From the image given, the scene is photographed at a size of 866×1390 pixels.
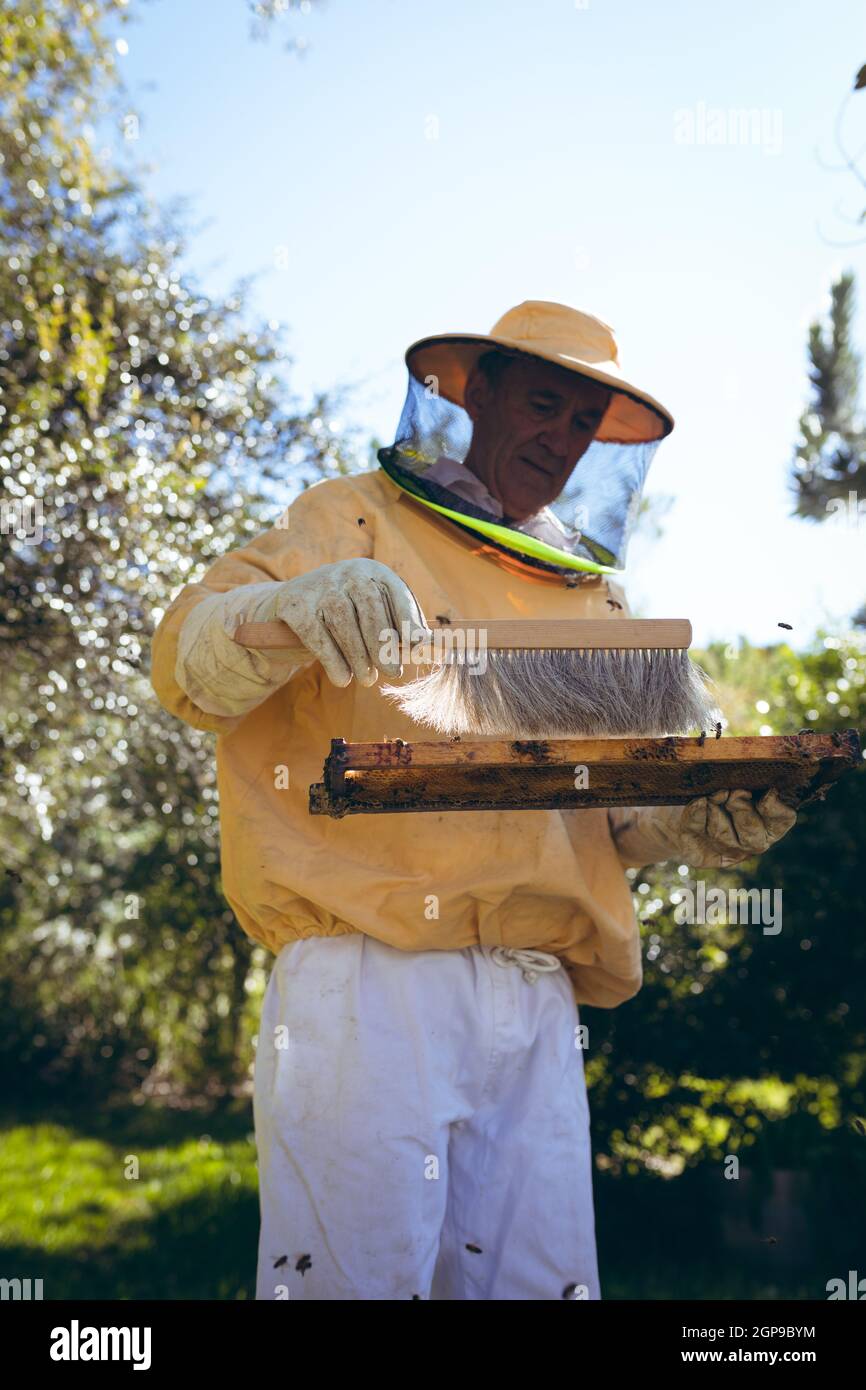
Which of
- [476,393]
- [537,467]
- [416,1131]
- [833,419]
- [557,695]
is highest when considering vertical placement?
[833,419]

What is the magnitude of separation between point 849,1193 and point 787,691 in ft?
7.45

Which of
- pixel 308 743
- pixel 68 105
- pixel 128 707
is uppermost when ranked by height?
pixel 68 105

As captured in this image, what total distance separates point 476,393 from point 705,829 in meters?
1.35

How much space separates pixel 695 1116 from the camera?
17.9ft

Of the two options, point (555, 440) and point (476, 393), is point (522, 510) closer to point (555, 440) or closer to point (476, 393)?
point (555, 440)

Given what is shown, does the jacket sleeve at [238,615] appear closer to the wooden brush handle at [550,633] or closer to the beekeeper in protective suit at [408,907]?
the beekeeper in protective suit at [408,907]

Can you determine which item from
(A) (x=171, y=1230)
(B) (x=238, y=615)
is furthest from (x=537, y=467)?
(A) (x=171, y=1230)

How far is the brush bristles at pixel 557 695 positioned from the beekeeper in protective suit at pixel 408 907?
136 mm

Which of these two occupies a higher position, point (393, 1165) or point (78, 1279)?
point (393, 1165)

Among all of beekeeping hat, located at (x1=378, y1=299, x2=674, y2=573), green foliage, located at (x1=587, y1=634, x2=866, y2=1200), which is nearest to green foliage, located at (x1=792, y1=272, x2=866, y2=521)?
green foliage, located at (x1=587, y1=634, x2=866, y2=1200)

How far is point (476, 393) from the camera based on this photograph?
332 centimetres
